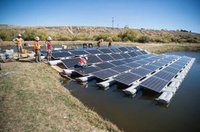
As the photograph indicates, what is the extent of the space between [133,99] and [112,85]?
9.38 ft

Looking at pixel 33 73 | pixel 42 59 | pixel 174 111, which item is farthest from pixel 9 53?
pixel 174 111

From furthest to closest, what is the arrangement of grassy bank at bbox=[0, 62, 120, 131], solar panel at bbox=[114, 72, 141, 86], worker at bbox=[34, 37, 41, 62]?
worker at bbox=[34, 37, 41, 62]
solar panel at bbox=[114, 72, 141, 86]
grassy bank at bbox=[0, 62, 120, 131]

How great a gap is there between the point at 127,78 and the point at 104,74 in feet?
6.70

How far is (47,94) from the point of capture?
1020 centimetres

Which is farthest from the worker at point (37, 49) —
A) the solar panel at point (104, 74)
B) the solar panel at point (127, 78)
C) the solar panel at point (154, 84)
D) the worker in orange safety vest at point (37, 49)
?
the solar panel at point (154, 84)

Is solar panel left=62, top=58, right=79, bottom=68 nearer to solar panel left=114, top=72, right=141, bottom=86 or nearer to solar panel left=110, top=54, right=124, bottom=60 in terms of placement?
solar panel left=114, top=72, right=141, bottom=86

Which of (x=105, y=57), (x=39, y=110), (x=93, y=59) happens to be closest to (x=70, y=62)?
(x=93, y=59)

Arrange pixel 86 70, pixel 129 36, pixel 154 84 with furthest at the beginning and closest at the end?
1. pixel 129 36
2. pixel 86 70
3. pixel 154 84

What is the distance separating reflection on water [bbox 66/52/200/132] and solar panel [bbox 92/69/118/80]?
0.80 meters

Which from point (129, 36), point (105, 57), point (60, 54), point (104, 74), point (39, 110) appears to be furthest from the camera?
point (129, 36)

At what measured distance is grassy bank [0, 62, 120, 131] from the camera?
707 cm

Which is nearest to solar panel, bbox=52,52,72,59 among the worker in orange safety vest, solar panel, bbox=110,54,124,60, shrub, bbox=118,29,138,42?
the worker in orange safety vest

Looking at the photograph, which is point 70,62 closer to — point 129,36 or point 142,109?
point 142,109

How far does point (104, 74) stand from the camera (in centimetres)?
1515
